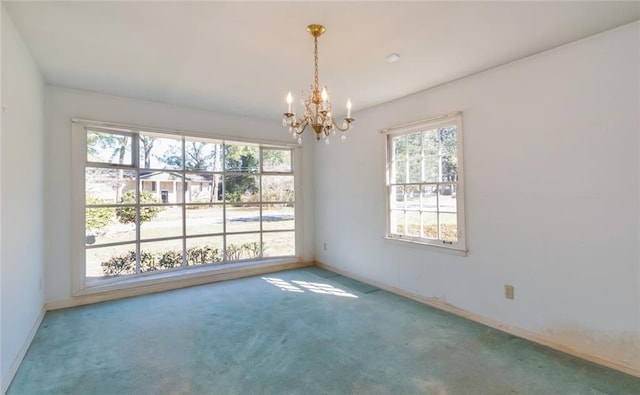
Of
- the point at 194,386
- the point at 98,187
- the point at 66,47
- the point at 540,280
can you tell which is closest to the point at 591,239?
the point at 540,280

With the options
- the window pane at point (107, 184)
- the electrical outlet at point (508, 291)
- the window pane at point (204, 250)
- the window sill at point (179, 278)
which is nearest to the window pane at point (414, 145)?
the electrical outlet at point (508, 291)

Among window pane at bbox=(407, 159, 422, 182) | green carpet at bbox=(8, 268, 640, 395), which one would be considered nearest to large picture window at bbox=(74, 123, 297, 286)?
green carpet at bbox=(8, 268, 640, 395)

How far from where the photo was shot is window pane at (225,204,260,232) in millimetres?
4809

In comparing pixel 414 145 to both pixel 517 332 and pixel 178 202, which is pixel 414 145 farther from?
pixel 178 202

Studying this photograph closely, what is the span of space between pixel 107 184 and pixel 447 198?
4125mm

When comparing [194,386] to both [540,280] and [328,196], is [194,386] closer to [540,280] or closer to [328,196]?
[540,280]

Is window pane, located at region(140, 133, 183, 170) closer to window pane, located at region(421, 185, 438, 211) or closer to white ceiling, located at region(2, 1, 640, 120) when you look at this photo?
white ceiling, located at region(2, 1, 640, 120)

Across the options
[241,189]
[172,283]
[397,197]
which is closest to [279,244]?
[241,189]

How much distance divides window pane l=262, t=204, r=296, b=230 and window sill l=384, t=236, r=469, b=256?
186 cm

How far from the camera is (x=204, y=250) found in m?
4.60

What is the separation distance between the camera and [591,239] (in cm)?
238

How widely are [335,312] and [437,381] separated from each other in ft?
4.45

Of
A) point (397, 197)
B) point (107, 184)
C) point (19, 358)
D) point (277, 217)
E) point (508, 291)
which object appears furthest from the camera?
point (277, 217)

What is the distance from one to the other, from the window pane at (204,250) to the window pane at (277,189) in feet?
3.37
